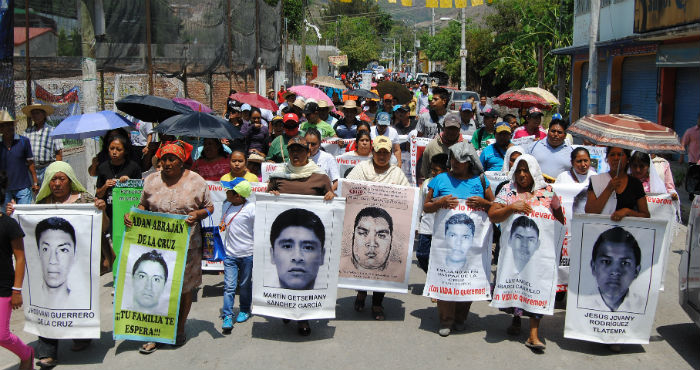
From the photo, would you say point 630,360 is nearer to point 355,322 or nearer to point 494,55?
point 355,322

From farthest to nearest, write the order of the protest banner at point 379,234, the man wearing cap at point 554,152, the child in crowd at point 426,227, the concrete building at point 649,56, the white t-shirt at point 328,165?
the concrete building at point 649,56 < the man wearing cap at point 554,152 < the white t-shirt at point 328,165 < the child in crowd at point 426,227 < the protest banner at point 379,234

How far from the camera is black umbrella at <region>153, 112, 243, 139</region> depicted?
7.96 meters

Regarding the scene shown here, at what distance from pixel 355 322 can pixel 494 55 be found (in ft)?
137

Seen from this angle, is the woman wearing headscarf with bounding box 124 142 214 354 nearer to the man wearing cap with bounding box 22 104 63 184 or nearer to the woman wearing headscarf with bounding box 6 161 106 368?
the woman wearing headscarf with bounding box 6 161 106 368

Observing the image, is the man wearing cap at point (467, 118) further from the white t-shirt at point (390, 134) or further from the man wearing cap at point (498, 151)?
the man wearing cap at point (498, 151)

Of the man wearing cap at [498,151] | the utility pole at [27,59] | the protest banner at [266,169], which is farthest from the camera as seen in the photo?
the utility pole at [27,59]

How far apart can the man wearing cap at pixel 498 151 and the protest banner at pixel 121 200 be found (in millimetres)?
4300

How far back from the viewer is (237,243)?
6.55 meters

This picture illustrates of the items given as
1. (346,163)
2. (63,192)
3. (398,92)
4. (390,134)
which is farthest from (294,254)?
(398,92)

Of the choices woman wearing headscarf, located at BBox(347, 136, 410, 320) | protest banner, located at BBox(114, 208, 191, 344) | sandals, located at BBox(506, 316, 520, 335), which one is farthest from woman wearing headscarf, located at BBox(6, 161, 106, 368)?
sandals, located at BBox(506, 316, 520, 335)

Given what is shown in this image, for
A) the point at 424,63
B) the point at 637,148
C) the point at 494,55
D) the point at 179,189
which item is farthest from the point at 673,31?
the point at 424,63

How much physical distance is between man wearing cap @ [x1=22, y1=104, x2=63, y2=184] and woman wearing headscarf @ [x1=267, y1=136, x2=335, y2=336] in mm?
4142

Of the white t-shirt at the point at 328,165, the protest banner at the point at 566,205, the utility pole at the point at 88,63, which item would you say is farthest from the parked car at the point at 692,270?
the utility pole at the point at 88,63

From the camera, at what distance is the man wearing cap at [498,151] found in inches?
354
